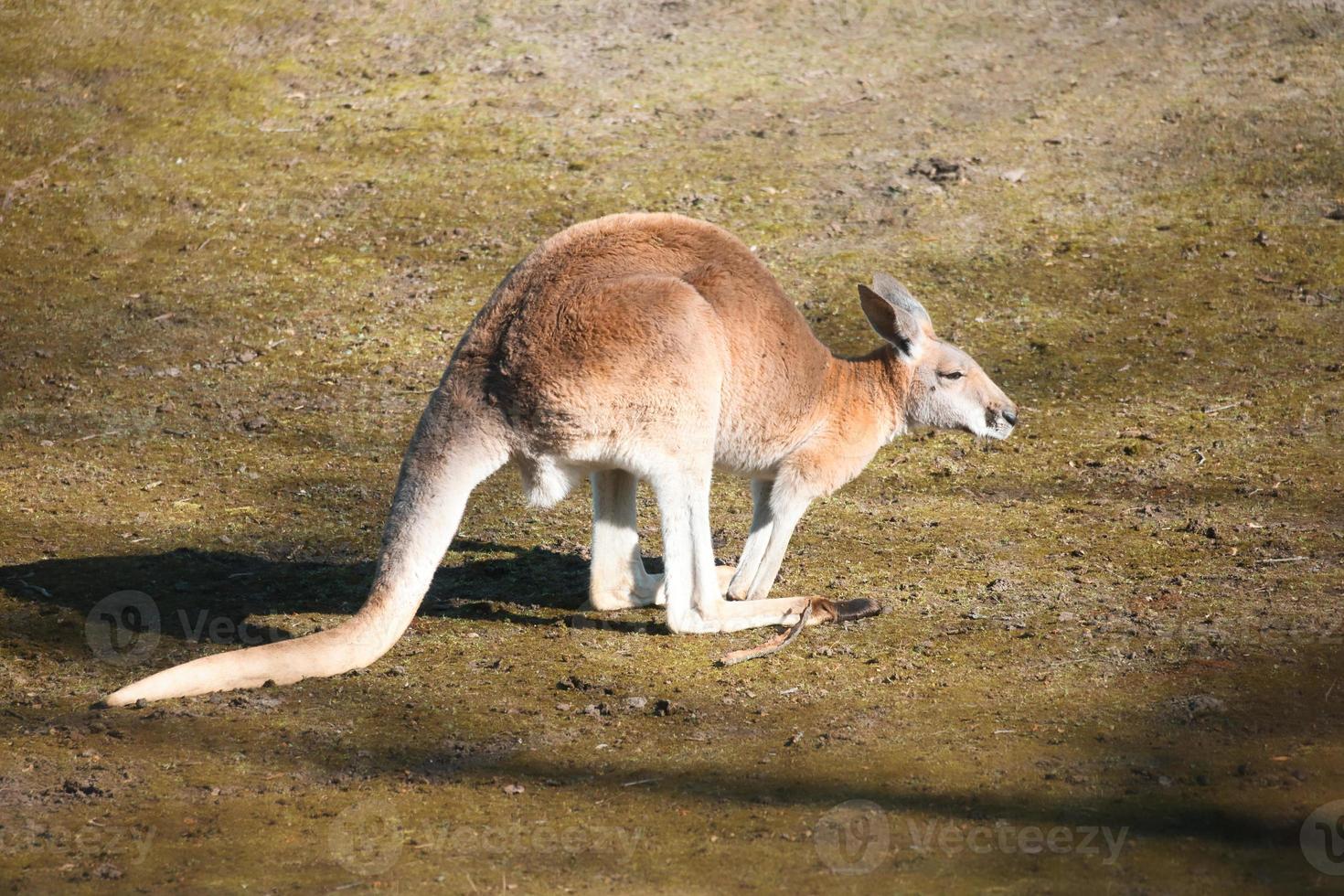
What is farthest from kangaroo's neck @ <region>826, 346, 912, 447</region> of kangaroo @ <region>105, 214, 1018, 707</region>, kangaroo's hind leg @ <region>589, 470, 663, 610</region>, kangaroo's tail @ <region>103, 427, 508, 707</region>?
kangaroo's tail @ <region>103, 427, 508, 707</region>

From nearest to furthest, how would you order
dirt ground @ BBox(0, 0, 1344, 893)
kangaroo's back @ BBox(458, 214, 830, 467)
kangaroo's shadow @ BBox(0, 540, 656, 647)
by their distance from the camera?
dirt ground @ BBox(0, 0, 1344, 893)
kangaroo's back @ BBox(458, 214, 830, 467)
kangaroo's shadow @ BBox(0, 540, 656, 647)

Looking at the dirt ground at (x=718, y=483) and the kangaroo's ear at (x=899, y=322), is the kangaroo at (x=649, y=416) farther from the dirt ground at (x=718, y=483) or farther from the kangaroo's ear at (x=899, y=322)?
the dirt ground at (x=718, y=483)

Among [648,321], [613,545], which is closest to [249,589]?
[613,545]

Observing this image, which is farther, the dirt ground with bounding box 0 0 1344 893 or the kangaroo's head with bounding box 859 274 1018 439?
the kangaroo's head with bounding box 859 274 1018 439

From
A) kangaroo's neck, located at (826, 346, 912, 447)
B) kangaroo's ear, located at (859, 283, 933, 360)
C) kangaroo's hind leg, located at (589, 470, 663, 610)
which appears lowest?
kangaroo's hind leg, located at (589, 470, 663, 610)

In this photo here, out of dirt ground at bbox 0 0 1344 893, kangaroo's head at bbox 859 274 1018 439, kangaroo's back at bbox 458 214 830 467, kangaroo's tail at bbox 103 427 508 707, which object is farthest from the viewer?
kangaroo's head at bbox 859 274 1018 439

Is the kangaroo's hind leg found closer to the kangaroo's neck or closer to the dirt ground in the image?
the dirt ground

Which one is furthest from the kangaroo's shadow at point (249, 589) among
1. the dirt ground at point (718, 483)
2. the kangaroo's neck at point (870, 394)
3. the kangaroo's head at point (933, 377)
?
the kangaroo's head at point (933, 377)

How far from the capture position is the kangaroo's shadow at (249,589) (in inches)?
193

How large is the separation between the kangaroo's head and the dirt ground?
52 cm

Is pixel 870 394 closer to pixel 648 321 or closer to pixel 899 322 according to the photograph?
pixel 899 322

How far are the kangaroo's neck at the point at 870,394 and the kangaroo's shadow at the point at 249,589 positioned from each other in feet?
3.66

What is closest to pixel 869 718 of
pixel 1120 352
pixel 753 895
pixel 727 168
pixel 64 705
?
pixel 753 895

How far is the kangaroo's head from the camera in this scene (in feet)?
18.1
